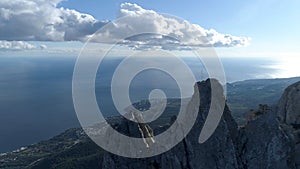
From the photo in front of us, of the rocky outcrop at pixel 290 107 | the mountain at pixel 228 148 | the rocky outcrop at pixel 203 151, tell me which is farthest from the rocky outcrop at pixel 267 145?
the rocky outcrop at pixel 290 107

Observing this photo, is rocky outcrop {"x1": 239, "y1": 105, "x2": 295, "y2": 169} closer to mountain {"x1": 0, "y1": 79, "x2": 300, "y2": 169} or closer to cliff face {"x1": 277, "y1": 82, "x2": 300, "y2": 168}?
mountain {"x1": 0, "y1": 79, "x2": 300, "y2": 169}

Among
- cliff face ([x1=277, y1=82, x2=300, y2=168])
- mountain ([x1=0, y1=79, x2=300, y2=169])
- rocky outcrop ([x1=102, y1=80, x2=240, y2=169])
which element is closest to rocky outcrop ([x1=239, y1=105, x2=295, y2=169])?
mountain ([x1=0, y1=79, x2=300, y2=169])

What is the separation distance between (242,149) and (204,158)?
2830mm

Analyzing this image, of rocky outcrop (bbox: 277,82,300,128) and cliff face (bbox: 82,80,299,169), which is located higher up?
rocky outcrop (bbox: 277,82,300,128)

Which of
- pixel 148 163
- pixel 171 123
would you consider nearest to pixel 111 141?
pixel 148 163

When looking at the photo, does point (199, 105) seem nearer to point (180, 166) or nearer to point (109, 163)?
point (180, 166)

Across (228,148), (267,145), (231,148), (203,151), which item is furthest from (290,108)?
(203,151)

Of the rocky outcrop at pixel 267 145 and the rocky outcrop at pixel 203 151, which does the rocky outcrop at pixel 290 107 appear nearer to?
the rocky outcrop at pixel 267 145

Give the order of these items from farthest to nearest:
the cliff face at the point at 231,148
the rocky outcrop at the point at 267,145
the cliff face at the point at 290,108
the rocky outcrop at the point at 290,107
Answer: the rocky outcrop at the point at 290,107, the cliff face at the point at 290,108, the cliff face at the point at 231,148, the rocky outcrop at the point at 267,145

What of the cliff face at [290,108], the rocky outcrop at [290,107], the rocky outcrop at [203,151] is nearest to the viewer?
the rocky outcrop at [203,151]

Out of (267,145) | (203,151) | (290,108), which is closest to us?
(267,145)

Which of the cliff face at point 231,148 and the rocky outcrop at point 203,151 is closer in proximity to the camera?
the cliff face at point 231,148

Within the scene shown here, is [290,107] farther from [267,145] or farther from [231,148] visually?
[231,148]

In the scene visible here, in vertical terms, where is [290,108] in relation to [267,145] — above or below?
above
